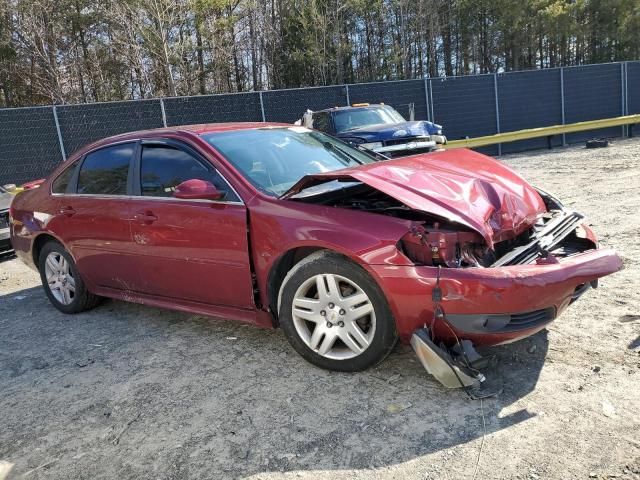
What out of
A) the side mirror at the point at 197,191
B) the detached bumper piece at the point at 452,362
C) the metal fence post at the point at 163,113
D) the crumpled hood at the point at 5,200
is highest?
the metal fence post at the point at 163,113

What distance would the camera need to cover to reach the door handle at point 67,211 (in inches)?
189

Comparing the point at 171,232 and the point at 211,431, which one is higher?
the point at 171,232

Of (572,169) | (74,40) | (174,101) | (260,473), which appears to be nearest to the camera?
(260,473)

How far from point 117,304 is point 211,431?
9.06 ft

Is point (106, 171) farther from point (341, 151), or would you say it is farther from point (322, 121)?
point (322, 121)

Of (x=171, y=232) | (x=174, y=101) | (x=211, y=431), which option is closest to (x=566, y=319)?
(x=211, y=431)

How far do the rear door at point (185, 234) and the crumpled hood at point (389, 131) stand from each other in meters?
7.29

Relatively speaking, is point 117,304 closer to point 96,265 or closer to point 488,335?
point 96,265

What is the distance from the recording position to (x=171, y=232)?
3.96 metres

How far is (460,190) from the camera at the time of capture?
11.0 feet

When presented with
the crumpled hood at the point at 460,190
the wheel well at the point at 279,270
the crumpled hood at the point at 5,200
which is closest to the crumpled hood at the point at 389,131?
the crumpled hood at the point at 5,200

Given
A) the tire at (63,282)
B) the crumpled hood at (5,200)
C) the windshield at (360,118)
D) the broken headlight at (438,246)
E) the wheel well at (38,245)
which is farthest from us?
the windshield at (360,118)

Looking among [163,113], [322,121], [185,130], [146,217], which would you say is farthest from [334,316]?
[163,113]

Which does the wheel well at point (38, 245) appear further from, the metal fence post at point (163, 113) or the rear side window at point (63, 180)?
the metal fence post at point (163, 113)
